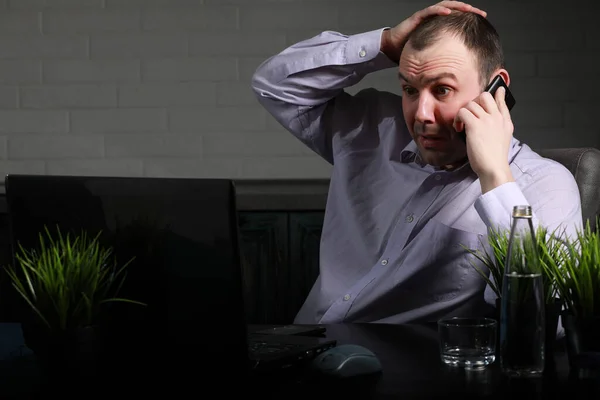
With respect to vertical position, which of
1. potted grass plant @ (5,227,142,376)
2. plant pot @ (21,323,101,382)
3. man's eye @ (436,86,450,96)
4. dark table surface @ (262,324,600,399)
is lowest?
dark table surface @ (262,324,600,399)

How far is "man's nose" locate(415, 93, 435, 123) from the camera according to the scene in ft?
6.07

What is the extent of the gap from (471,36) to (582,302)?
92 cm

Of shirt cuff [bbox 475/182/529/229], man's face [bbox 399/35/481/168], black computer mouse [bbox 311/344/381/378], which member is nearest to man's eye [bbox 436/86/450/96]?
man's face [bbox 399/35/481/168]

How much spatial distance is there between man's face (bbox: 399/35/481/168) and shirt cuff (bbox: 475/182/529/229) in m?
0.33

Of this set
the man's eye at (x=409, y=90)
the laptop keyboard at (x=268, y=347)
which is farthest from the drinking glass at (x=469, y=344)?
the man's eye at (x=409, y=90)

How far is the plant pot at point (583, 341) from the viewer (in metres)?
1.14

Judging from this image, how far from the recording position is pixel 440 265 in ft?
6.08

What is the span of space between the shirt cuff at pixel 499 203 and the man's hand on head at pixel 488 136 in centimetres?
4

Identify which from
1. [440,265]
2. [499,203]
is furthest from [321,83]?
[499,203]

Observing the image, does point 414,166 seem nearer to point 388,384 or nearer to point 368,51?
point 368,51

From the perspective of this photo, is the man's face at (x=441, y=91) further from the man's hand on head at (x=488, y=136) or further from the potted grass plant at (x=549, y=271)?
the potted grass plant at (x=549, y=271)

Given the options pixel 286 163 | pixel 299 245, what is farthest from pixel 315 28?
pixel 299 245

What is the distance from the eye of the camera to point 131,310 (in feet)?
3.48

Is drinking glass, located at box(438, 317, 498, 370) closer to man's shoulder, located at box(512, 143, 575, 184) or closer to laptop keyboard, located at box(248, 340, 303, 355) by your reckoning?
laptop keyboard, located at box(248, 340, 303, 355)
